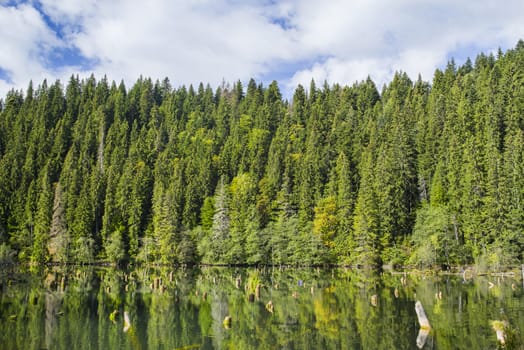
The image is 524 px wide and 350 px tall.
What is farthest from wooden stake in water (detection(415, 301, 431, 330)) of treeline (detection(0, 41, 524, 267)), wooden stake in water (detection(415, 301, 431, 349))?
treeline (detection(0, 41, 524, 267))

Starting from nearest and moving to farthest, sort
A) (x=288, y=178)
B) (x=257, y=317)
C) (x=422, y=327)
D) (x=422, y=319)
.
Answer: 1. (x=422, y=327)
2. (x=422, y=319)
3. (x=257, y=317)
4. (x=288, y=178)

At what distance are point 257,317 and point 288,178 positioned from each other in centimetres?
8119

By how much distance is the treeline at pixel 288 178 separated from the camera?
276ft

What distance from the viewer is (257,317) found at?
1262 inches

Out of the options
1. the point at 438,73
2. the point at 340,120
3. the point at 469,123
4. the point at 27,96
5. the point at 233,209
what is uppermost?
the point at 27,96

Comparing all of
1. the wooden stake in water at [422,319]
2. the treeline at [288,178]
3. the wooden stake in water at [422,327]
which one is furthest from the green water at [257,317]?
the treeline at [288,178]

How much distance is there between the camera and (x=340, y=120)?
134625 mm

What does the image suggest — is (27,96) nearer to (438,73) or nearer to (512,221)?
(438,73)

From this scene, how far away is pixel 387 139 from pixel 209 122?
68.6m

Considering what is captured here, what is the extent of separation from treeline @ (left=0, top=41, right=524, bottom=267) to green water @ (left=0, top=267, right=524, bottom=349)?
35.3 m

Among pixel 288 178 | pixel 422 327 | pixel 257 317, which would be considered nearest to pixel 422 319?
pixel 422 327

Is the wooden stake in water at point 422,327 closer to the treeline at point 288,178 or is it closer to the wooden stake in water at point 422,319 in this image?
the wooden stake in water at point 422,319

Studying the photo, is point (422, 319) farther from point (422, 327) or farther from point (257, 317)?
point (257, 317)

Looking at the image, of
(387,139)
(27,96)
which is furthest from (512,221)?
(27,96)
